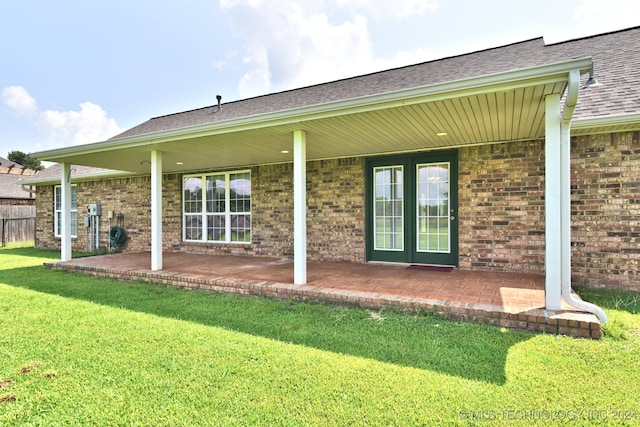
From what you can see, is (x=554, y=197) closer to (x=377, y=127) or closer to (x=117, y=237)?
(x=377, y=127)

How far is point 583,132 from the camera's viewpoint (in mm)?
5000

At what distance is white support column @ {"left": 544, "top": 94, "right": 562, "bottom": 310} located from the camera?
3.38 meters

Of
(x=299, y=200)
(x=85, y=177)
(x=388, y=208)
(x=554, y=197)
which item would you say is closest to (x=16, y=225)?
(x=85, y=177)

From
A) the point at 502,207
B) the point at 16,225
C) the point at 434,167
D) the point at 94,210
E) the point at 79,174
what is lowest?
the point at 16,225

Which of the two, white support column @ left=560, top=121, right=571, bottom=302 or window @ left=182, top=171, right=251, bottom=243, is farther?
window @ left=182, top=171, right=251, bottom=243

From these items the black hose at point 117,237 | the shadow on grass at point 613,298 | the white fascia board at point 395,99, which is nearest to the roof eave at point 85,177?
the black hose at point 117,237

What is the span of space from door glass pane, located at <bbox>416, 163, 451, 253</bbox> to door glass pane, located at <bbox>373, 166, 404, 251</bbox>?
37 cm

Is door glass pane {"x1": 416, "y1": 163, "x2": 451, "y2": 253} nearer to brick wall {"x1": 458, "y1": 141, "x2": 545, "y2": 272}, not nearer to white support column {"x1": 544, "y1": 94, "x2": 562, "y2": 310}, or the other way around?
brick wall {"x1": 458, "y1": 141, "x2": 545, "y2": 272}

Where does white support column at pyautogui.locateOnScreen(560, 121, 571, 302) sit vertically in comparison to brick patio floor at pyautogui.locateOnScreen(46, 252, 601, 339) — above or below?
above

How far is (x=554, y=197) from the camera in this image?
338 cm

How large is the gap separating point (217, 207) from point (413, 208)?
5304mm

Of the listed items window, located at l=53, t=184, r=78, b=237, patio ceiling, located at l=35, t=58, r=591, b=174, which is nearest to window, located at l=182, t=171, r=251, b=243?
patio ceiling, located at l=35, t=58, r=591, b=174

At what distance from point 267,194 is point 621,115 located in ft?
21.7

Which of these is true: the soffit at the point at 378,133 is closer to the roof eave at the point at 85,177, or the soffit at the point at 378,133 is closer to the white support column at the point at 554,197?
the white support column at the point at 554,197
